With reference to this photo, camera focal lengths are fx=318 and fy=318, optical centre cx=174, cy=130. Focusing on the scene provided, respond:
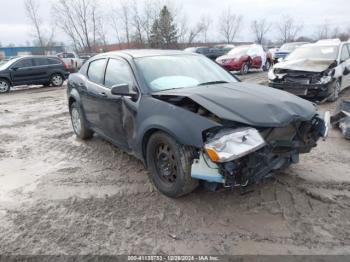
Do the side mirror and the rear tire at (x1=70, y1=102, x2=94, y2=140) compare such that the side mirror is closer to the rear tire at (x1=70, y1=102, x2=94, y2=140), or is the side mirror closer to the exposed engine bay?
the exposed engine bay

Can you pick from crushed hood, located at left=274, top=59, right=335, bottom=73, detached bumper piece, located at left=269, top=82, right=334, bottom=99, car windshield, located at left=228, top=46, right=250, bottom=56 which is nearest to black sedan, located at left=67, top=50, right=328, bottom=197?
detached bumper piece, located at left=269, top=82, right=334, bottom=99

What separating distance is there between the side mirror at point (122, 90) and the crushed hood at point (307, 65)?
Result: 20.0ft

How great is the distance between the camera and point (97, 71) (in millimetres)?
5133

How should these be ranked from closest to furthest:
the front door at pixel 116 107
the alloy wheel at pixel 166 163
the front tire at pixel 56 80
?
1. the alloy wheel at pixel 166 163
2. the front door at pixel 116 107
3. the front tire at pixel 56 80

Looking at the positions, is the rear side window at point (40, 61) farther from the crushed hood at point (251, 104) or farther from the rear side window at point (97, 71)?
the crushed hood at point (251, 104)

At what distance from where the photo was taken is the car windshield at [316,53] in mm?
9328

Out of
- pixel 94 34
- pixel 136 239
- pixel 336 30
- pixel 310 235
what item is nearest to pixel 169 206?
pixel 136 239

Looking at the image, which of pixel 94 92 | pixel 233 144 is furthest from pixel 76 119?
pixel 233 144

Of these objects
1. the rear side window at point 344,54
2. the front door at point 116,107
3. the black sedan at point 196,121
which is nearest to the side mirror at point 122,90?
the black sedan at point 196,121

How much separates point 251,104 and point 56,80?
14.9 meters

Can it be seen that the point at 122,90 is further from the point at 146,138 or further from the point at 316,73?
the point at 316,73

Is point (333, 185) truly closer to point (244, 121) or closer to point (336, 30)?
point (244, 121)

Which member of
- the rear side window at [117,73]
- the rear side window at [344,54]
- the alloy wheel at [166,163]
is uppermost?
the rear side window at [117,73]

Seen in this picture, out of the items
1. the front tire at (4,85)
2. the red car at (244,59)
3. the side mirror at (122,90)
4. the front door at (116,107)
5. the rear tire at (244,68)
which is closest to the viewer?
the side mirror at (122,90)
